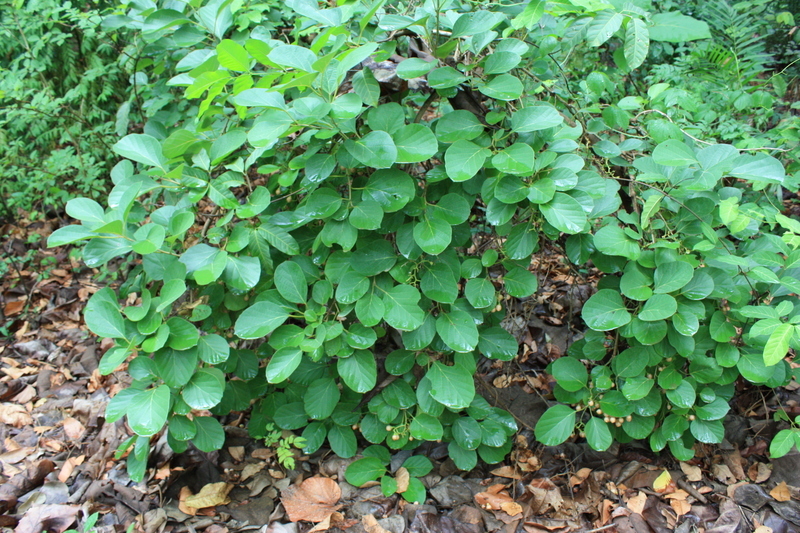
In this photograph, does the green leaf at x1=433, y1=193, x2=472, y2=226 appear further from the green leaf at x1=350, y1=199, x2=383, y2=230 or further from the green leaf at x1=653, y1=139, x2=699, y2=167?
the green leaf at x1=653, y1=139, x2=699, y2=167

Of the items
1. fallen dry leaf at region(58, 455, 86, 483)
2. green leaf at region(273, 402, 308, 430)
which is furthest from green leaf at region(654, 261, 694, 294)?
fallen dry leaf at region(58, 455, 86, 483)

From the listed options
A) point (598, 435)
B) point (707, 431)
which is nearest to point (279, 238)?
point (598, 435)

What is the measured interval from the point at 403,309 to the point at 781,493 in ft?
5.26

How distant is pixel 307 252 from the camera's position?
1.87 metres

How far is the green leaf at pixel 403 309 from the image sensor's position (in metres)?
1.56

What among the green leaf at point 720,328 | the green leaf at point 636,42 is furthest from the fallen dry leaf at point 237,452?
the green leaf at point 636,42

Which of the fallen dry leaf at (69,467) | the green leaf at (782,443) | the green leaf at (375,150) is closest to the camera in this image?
the green leaf at (375,150)

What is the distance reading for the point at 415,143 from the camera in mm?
1487

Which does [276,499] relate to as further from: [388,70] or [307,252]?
[388,70]

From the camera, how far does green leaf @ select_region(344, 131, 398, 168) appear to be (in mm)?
1438

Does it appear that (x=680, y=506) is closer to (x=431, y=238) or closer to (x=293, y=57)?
(x=431, y=238)

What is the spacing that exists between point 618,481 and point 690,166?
48.1 inches

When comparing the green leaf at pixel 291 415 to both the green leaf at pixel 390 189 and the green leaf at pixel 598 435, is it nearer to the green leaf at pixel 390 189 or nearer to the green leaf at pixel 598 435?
the green leaf at pixel 390 189

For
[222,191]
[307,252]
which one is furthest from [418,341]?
[222,191]
